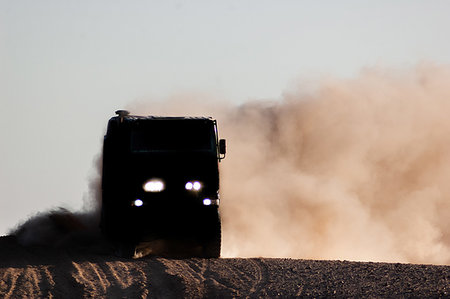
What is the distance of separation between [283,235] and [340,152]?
24.9ft

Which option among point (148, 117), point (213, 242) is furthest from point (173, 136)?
point (213, 242)

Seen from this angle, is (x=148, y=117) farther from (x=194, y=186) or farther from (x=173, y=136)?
(x=194, y=186)

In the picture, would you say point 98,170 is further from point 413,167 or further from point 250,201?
point 413,167

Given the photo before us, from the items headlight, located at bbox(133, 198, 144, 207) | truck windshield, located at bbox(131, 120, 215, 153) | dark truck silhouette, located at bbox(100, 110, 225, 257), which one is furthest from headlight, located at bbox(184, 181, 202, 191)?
headlight, located at bbox(133, 198, 144, 207)

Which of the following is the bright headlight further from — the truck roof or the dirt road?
the truck roof

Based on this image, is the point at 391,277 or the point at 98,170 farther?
the point at 98,170

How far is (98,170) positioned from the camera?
3256 centimetres

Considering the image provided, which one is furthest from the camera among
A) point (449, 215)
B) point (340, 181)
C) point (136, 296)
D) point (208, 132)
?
point (449, 215)

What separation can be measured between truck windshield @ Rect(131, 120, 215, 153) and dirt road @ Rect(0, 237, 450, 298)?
7.75ft

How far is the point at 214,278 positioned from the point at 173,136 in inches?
181

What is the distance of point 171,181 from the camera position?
67.5ft

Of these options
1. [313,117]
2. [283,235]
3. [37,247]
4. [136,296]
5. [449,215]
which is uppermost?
[313,117]

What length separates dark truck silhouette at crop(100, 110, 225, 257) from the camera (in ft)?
67.2

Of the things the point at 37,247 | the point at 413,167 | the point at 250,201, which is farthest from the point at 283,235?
the point at 37,247
